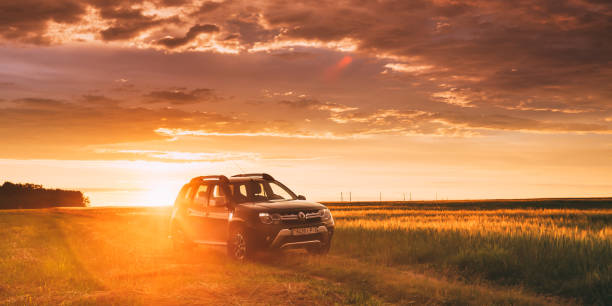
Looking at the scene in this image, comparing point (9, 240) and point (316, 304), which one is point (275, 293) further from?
point (9, 240)

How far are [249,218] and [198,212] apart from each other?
2.82 meters

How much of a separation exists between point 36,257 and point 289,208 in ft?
27.1

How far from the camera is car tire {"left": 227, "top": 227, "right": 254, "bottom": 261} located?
567 inches

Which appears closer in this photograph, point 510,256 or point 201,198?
point 510,256

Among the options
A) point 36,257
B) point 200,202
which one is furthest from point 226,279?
point 36,257

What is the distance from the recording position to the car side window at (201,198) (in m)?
16.6

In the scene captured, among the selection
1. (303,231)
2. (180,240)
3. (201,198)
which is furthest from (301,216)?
(180,240)

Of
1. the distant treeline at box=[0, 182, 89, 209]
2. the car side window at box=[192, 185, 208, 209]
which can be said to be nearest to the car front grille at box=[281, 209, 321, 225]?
the car side window at box=[192, 185, 208, 209]

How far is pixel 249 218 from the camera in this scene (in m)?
14.5

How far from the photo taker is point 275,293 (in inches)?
385

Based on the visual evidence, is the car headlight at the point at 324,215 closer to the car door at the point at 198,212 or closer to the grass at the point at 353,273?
the grass at the point at 353,273

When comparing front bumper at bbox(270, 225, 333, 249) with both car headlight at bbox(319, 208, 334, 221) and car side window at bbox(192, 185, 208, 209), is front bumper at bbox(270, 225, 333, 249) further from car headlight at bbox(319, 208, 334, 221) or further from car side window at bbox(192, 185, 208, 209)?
car side window at bbox(192, 185, 208, 209)

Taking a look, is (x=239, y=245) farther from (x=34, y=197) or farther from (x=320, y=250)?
(x=34, y=197)

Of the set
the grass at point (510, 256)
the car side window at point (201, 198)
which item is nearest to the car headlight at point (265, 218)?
the car side window at point (201, 198)
